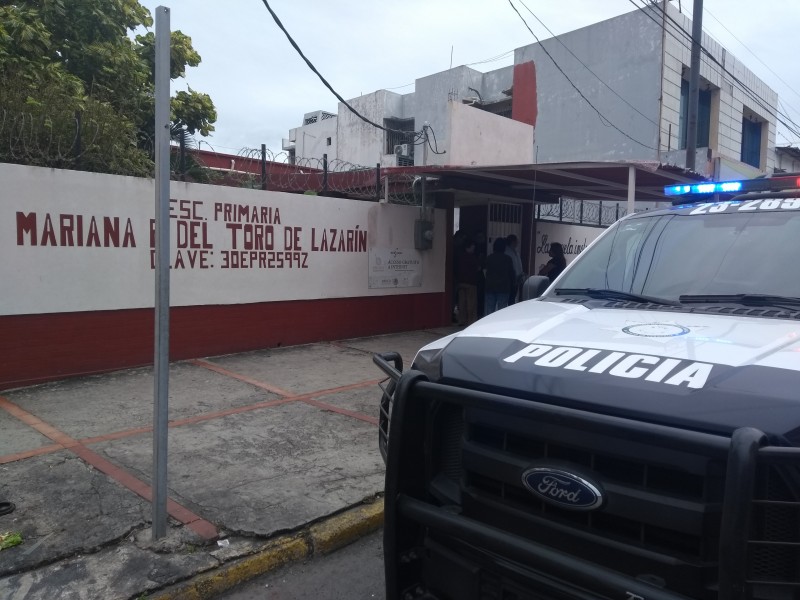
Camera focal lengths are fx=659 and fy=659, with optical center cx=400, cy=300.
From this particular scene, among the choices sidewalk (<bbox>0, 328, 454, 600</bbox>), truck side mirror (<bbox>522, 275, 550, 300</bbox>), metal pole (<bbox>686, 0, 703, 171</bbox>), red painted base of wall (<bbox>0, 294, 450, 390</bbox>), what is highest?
metal pole (<bbox>686, 0, 703, 171</bbox>)

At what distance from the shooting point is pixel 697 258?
334cm

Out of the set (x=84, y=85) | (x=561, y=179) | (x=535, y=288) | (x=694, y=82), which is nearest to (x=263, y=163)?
(x=84, y=85)

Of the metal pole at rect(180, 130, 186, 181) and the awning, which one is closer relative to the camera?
the metal pole at rect(180, 130, 186, 181)

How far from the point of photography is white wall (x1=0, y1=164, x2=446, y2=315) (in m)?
6.54

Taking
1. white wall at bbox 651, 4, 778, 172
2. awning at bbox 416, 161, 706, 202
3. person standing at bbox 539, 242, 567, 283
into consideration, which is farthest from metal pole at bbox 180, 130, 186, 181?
white wall at bbox 651, 4, 778, 172

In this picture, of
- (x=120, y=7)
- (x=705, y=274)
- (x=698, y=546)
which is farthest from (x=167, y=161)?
(x=120, y=7)

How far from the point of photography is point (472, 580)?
2.28 metres

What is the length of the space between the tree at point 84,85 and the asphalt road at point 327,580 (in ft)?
17.0

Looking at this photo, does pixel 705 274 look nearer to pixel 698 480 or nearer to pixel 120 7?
pixel 698 480

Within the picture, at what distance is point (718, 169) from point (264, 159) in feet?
41.0

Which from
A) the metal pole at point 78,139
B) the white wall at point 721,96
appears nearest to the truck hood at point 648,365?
the metal pole at point 78,139

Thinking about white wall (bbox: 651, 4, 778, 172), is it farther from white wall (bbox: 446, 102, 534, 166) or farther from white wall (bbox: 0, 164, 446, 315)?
white wall (bbox: 0, 164, 446, 315)

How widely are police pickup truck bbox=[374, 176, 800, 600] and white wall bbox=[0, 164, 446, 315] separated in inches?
202

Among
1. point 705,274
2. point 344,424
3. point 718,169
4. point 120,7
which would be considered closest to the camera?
point 705,274
